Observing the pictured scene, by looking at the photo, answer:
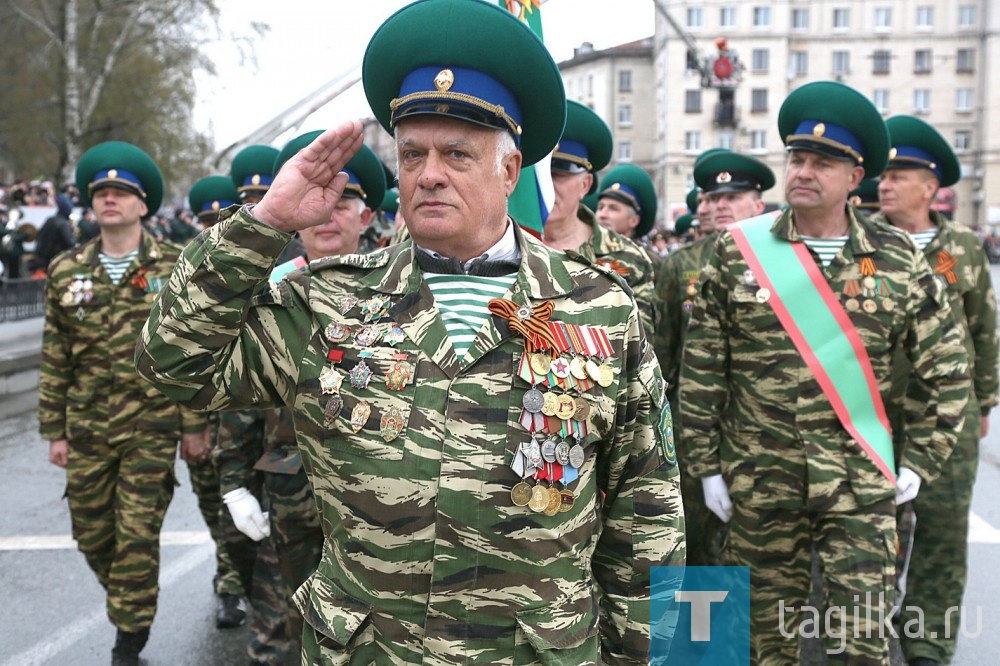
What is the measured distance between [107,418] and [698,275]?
2.97 m

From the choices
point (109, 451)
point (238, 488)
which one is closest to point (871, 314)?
point (238, 488)

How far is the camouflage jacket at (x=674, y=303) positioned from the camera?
5965mm

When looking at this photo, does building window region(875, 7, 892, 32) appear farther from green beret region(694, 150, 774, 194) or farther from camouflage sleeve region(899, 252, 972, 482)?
camouflage sleeve region(899, 252, 972, 482)

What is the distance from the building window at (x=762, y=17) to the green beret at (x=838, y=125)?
65.3m

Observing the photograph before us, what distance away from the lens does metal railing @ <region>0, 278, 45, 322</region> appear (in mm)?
14711

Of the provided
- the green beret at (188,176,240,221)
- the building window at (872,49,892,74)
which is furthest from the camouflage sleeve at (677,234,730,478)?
the building window at (872,49,892,74)

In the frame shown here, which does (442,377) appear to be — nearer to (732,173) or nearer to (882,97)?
(732,173)

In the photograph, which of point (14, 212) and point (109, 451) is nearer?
point (109, 451)

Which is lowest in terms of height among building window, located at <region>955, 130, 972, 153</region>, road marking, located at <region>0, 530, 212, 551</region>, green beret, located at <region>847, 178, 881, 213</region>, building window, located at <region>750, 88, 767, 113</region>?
road marking, located at <region>0, 530, 212, 551</region>

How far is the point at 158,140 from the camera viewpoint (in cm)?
3466

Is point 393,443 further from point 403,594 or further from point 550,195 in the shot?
point 550,195

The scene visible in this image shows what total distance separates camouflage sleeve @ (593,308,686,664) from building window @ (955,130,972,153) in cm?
7174

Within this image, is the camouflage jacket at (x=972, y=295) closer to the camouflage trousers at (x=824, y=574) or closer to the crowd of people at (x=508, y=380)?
the crowd of people at (x=508, y=380)

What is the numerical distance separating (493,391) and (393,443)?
9.8 inches
